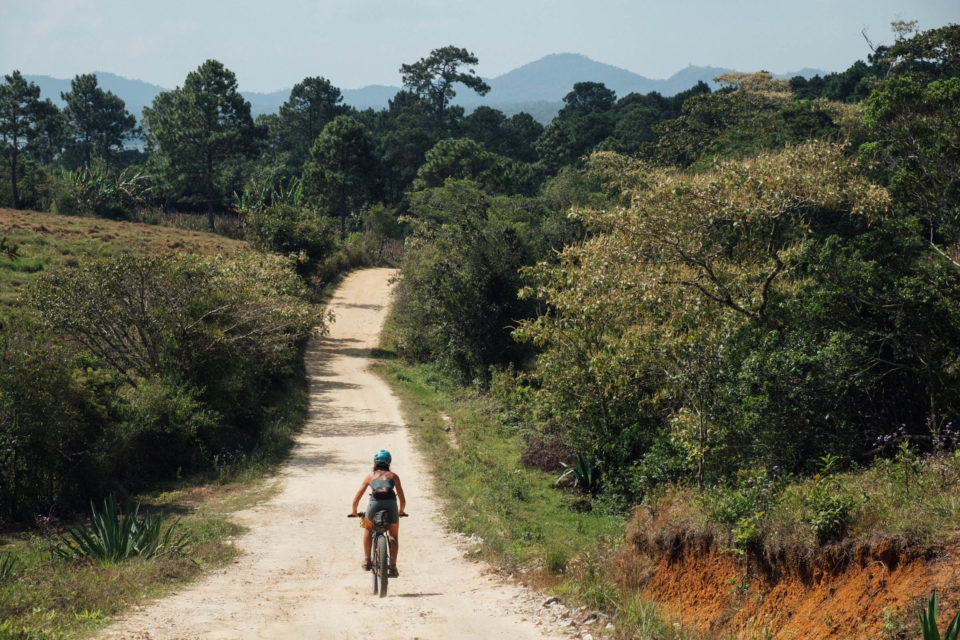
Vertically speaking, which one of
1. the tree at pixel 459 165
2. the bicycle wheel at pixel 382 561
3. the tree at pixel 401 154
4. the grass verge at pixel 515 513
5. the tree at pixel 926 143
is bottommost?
the grass verge at pixel 515 513

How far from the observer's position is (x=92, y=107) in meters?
93.9

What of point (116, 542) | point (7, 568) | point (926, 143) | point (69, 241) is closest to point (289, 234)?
point (69, 241)

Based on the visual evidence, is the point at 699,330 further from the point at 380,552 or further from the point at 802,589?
the point at 380,552

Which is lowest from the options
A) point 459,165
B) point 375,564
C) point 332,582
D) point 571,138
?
point 332,582

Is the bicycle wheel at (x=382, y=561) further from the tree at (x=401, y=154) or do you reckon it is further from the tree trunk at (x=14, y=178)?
the tree at (x=401, y=154)

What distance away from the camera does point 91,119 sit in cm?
9331

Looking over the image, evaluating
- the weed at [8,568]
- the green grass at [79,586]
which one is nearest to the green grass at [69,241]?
the weed at [8,568]

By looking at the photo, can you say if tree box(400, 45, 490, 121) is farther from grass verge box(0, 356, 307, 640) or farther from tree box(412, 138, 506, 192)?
grass verge box(0, 356, 307, 640)

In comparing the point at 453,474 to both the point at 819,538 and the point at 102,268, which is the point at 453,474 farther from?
the point at 819,538

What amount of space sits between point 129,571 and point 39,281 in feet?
39.7

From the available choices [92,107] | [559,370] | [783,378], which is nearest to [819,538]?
[783,378]

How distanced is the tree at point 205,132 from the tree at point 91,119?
2761cm

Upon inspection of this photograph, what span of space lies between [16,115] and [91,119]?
37.1 meters

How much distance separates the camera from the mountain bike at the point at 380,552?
912cm
